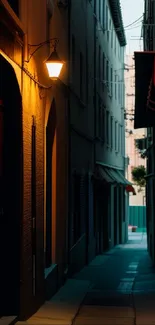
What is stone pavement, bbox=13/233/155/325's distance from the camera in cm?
1338

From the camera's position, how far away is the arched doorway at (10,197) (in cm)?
1183

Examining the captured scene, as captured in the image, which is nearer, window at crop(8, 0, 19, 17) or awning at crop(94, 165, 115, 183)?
window at crop(8, 0, 19, 17)

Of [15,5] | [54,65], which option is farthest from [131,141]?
[15,5]

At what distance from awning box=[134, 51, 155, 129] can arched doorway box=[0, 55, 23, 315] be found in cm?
522

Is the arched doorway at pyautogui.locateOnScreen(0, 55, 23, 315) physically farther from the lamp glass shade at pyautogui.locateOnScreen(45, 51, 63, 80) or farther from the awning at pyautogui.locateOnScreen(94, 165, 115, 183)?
the awning at pyautogui.locateOnScreen(94, 165, 115, 183)

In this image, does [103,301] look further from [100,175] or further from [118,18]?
[118,18]

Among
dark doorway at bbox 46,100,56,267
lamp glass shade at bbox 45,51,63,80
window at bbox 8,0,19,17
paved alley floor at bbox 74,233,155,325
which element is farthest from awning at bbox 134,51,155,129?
window at bbox 8,0,19,17

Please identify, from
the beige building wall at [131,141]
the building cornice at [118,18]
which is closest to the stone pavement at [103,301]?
the building cornice at [118,18]

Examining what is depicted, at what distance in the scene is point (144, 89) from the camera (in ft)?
62.1

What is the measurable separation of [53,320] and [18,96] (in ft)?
12.0

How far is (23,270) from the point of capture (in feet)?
39.7

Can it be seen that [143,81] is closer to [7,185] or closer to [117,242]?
[7,185]

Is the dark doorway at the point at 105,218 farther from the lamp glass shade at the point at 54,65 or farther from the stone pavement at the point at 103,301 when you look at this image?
the lamp glass shade at the point at 54,65

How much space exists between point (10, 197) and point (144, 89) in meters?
7.72
